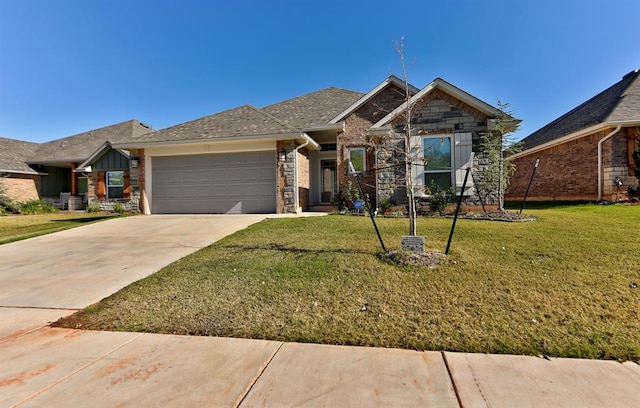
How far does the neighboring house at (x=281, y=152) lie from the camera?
1020cm

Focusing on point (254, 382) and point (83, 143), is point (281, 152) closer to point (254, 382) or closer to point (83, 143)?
point (254, 382)

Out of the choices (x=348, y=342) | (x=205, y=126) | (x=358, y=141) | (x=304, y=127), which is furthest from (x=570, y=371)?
(x=205, y=126)

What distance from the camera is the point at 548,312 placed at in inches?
130

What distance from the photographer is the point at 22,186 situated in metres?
18.3

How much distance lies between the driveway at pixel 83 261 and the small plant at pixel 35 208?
34.2 ft

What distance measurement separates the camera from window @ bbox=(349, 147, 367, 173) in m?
12.7

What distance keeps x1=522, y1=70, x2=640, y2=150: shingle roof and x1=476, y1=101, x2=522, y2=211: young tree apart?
499 cm

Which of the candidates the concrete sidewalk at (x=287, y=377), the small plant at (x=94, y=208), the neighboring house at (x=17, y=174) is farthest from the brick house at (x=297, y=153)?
the neighboring house at (x=17, y=174)

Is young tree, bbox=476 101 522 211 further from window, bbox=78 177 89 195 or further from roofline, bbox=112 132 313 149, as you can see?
window, bbox=78 177 89 195

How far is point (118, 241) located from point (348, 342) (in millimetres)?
7156

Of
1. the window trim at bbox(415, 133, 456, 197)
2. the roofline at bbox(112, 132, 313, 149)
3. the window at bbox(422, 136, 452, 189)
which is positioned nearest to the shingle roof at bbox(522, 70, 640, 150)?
the window trim at bbox(415, 133, 456, 197)

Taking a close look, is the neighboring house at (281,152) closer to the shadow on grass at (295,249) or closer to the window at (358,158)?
the window at (358,158)

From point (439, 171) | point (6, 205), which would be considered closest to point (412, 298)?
point (439, 171)

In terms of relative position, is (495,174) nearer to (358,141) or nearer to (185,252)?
(358,141)
